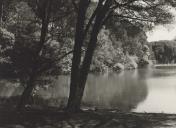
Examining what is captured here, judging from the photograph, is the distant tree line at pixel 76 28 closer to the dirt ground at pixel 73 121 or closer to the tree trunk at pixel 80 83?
the tree trunk at pixel 80 83

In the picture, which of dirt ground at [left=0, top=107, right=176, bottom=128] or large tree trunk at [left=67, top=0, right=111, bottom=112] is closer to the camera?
dirt ground at [left=0, top=107, right=176, bottom=128]

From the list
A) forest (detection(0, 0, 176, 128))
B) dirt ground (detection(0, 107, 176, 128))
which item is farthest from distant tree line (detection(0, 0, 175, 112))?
dirt ground (detection(0, 107, 176, 128))

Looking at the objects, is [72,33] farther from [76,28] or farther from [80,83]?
[80,83]

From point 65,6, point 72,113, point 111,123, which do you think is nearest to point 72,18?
point 65,6

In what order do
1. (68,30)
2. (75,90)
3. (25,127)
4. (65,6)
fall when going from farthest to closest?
1. (68,30)
2. (65,6)
3. (75,90)
4. (25,127)

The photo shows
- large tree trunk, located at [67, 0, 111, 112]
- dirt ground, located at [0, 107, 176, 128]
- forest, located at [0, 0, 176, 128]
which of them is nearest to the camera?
dirt ground, located at [0, 107, 176, 128]

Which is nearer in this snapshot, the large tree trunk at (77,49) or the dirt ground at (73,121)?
the dirt ground at (73,121)

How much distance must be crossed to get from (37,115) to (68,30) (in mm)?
6689

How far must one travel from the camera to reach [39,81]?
19203 millimetres

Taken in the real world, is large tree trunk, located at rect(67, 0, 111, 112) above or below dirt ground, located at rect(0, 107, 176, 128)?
above

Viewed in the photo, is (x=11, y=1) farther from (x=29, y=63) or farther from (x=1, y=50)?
(x=1, y=50)

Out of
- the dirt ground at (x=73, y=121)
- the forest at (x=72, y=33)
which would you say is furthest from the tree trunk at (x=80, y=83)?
the dirt ground at (x=73, y=121)

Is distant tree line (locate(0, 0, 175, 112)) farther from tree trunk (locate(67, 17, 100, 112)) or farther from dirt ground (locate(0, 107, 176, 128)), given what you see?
dirt ground (locate(0, 107, 176, 128))

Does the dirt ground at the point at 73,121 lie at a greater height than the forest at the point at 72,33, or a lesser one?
lesser
